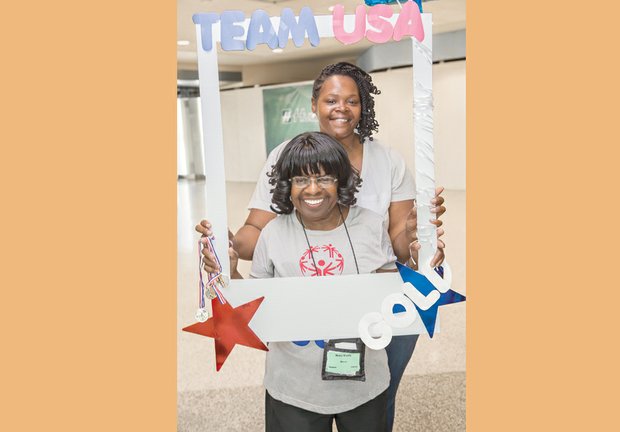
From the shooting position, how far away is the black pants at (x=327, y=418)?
1745 mm

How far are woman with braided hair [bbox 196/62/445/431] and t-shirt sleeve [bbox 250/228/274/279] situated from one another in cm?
2

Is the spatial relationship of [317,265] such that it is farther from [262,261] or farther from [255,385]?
[255,385]

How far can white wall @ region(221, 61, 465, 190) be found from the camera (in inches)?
66.9

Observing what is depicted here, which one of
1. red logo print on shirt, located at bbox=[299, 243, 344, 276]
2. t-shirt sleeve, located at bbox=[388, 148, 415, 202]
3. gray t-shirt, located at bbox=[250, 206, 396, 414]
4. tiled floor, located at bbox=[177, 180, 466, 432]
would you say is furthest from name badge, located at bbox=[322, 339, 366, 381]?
tiled floor, located at bbox=[177, 180, 466, 432]

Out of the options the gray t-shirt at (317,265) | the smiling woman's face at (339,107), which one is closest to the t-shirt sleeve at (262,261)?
the gray t-shirt at (317,265)

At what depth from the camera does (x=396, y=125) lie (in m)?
1.74

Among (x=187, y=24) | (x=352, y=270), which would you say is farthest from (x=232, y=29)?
(x=352, y=270)

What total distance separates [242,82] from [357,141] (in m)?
0.47

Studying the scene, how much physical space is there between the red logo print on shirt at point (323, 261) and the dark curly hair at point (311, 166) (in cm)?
15

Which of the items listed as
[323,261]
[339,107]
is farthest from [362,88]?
[323,261]

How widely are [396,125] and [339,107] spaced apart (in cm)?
20

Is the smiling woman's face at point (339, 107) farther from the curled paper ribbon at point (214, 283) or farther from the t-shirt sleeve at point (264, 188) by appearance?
the curled paper ribbon at point (214, 283)

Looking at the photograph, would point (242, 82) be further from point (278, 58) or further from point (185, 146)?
point (185, 146)

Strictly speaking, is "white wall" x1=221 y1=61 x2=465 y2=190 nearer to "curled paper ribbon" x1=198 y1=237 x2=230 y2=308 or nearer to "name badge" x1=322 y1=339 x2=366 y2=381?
"curled paper ribbon" x1=198 y1=237 x2=230 y2=308
